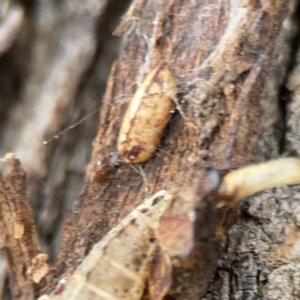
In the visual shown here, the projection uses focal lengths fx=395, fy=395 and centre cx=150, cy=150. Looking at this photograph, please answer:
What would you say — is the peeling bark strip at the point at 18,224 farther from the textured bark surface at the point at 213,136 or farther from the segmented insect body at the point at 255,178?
the segmented insect body at the point at 255,178

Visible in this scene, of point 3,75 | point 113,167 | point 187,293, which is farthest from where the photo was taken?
point 3,75

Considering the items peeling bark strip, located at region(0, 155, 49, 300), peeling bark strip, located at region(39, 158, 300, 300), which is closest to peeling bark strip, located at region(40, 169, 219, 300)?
peeling bark strip, located at region(39, 158, 300, 300)

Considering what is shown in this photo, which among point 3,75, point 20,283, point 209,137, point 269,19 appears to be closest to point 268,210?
point 209,137

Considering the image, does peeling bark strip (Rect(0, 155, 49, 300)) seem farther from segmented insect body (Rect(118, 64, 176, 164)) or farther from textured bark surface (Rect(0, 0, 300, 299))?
segmented insect body (Rect(118, 64, 176, 164))

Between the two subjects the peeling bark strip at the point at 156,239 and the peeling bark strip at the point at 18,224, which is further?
the peeling bark strip at the point at 18,224

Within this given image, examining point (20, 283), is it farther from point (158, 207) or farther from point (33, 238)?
point (158, 207)

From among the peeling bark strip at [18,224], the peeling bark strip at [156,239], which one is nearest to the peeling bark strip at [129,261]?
the peeling bark strip at [156,239]

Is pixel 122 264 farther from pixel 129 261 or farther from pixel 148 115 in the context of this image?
pixel 148 115
